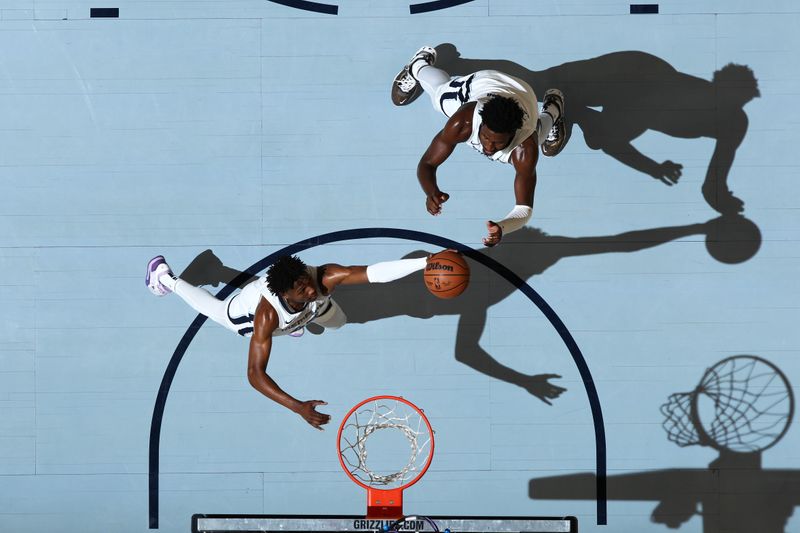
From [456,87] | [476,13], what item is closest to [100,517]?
[456,87]

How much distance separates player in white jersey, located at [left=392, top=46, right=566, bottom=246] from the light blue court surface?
0.26 m

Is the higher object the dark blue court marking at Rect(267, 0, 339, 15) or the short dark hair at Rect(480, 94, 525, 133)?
the dark blue court marking at Rect(267, 0, 339, 15)

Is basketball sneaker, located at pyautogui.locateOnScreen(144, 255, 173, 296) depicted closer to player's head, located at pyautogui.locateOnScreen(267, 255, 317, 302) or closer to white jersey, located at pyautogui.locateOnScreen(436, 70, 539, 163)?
player's head, located at pyautogui.locateOnScreen(267, 255, 317, 302)

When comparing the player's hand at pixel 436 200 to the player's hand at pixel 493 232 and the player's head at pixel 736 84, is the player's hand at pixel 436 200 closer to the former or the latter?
the player's hand at pixel 493 232

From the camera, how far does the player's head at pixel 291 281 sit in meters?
4.43

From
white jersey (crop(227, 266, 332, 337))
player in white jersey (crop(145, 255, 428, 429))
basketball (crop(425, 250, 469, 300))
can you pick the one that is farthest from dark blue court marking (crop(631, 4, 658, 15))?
white jersey (crop(227, 266, 332, 337))

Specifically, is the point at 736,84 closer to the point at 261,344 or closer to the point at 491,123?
the point at 491,123

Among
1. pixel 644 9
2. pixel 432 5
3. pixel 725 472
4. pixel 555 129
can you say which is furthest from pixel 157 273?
pixel 725 472

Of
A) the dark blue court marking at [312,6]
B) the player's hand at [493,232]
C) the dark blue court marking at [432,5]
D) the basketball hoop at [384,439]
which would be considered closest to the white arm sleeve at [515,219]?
the player's hand at [493,232]

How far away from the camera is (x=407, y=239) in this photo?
5398 mm

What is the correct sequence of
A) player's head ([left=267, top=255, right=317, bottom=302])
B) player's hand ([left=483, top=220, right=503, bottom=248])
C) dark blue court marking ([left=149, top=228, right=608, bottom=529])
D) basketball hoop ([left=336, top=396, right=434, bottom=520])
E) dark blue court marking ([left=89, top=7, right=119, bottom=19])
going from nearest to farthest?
player's hand ([left=483, top=220, right=503, bottom=248]), player's head ([left=267, top=255, right=317, bottom=302]), basketball hoop ([left=336, top=396, right=434, bottom=520]), dark blue court marking ([left=149, top=228, right=608, bottom=529]), dark blue court marking ([left=89, top=7, right=119, bottom=19])

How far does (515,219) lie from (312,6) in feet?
7.25

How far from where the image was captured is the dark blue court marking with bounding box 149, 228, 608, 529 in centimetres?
535

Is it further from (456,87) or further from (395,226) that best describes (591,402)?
(456,87)
